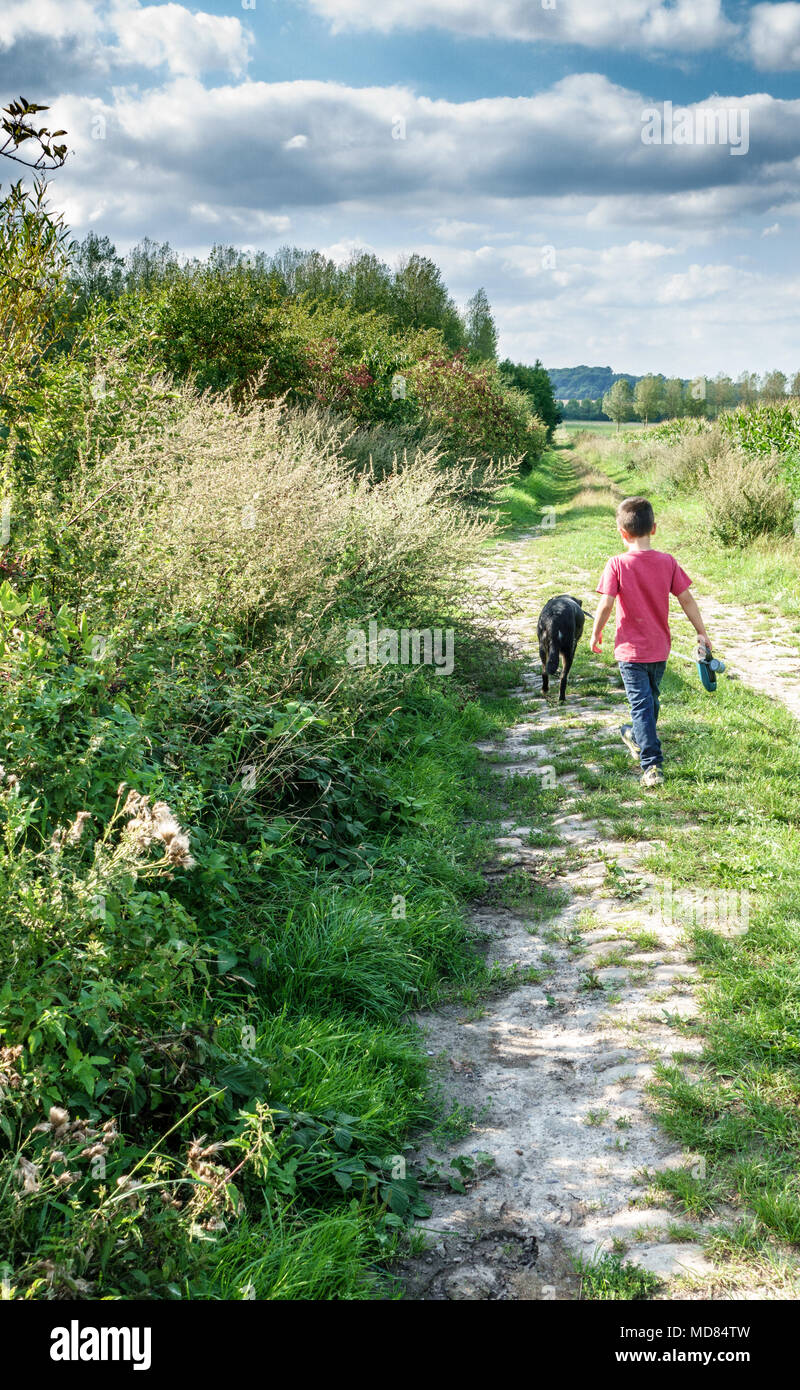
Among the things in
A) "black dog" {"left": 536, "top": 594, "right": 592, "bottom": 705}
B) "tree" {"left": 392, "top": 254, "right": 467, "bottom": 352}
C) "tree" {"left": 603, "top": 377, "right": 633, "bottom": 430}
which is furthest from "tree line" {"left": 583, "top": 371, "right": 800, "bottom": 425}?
"black dog" {"left": 536, "top": 594, "right": 592, "bottom": 705}

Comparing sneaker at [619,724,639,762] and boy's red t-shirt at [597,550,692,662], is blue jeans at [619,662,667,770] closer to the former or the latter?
boy's red t-shirt at [597,550,692,662]

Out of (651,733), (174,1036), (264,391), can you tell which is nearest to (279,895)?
(174,1036)

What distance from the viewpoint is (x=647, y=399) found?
9881 cm

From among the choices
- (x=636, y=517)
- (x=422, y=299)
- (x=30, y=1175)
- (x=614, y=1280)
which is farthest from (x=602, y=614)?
(x=422, y=299)

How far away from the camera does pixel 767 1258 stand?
250cm

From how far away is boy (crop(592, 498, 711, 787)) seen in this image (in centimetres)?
606

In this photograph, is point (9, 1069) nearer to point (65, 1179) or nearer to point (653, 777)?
point (65, 1179)

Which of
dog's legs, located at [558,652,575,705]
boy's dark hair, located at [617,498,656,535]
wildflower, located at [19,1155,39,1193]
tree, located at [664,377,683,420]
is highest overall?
tree, located at [664,377,683,420]

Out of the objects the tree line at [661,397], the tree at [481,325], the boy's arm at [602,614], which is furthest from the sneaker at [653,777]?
the tree line at [661,397]

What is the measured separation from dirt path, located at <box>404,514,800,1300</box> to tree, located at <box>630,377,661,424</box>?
332 ft

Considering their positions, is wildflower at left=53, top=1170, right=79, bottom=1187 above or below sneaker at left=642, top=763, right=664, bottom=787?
below

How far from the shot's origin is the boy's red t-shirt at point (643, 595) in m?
6.06

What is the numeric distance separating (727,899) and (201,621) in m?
3.17

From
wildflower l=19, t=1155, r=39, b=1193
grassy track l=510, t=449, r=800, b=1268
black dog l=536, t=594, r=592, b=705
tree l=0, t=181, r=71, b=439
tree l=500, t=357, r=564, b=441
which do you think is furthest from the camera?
tree l=500, t=357, r=564, b=441
